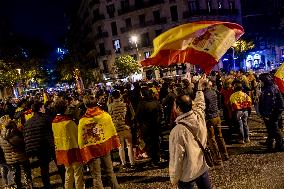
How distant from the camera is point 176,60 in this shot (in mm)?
7965

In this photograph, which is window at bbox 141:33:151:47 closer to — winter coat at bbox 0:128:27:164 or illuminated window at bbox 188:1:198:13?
illuminated window at bbox 188:1:198:13

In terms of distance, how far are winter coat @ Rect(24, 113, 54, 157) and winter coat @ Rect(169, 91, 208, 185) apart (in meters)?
4.08

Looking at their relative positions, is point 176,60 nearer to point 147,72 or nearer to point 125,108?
point 125,108

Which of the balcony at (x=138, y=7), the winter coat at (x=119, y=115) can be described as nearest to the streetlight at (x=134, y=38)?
the balcony at (x=138, y=7)

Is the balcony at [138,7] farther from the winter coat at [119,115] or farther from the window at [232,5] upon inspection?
the winter coat at [119,115]

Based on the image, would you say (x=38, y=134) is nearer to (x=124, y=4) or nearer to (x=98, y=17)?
(x=124, y=4)

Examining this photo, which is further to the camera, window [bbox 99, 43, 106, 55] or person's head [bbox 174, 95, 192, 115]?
window [bbox 99, 43, 106, 55]

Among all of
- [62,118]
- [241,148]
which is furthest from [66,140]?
[241,148]

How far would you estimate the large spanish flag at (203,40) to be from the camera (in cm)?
691

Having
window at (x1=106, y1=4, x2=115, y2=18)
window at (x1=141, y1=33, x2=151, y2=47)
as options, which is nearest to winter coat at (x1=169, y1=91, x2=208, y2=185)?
window at (x1=141, y1=33, x2=151, y2=47)

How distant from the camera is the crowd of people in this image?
4734mm

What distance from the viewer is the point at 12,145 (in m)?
8.58

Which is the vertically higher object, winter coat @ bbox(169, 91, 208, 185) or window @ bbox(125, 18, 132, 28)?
window @ bbox(125, 18, 132, 28)

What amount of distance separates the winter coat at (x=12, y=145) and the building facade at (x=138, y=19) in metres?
48.1
